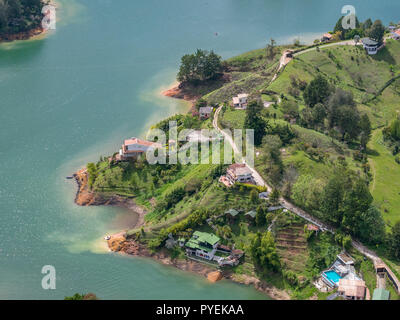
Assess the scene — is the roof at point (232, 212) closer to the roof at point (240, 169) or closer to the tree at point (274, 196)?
the tree at point (274, 196)

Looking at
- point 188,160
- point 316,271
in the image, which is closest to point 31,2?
point 188,160

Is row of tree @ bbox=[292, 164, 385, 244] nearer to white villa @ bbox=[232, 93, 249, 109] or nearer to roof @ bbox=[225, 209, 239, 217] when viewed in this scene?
roof @ bbox=[225, 209, 239, 217]

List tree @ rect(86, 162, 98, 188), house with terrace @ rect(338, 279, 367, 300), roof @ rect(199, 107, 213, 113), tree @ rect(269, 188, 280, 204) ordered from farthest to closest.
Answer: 1. roof @ rect(199, 107, 213, 113)
2. tree @ rect(86, 162, 98, 188)
3. tree @ rect(269, 188, 280, 204)
4. house with terrace @ rect(338, 279, 367, 300)

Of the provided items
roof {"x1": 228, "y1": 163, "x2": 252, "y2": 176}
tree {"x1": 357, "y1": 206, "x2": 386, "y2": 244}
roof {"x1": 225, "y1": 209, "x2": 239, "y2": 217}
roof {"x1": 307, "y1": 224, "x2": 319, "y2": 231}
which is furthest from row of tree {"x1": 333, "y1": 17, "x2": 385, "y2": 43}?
roof {"x1": 225, "y1": 209, "x2": 239, "y2": 217}

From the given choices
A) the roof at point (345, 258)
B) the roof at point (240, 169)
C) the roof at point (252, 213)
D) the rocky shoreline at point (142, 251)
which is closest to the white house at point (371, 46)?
the roof at point (240, 169)

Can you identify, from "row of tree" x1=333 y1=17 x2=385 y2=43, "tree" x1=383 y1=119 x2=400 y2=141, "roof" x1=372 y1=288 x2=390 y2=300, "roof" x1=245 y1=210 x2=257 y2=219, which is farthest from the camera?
"row of tree" x1=333 y1=17 x2=385 y2=43

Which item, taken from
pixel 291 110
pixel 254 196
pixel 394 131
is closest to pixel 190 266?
pixel 254 196

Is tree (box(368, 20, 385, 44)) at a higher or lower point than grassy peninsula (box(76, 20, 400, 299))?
higher
